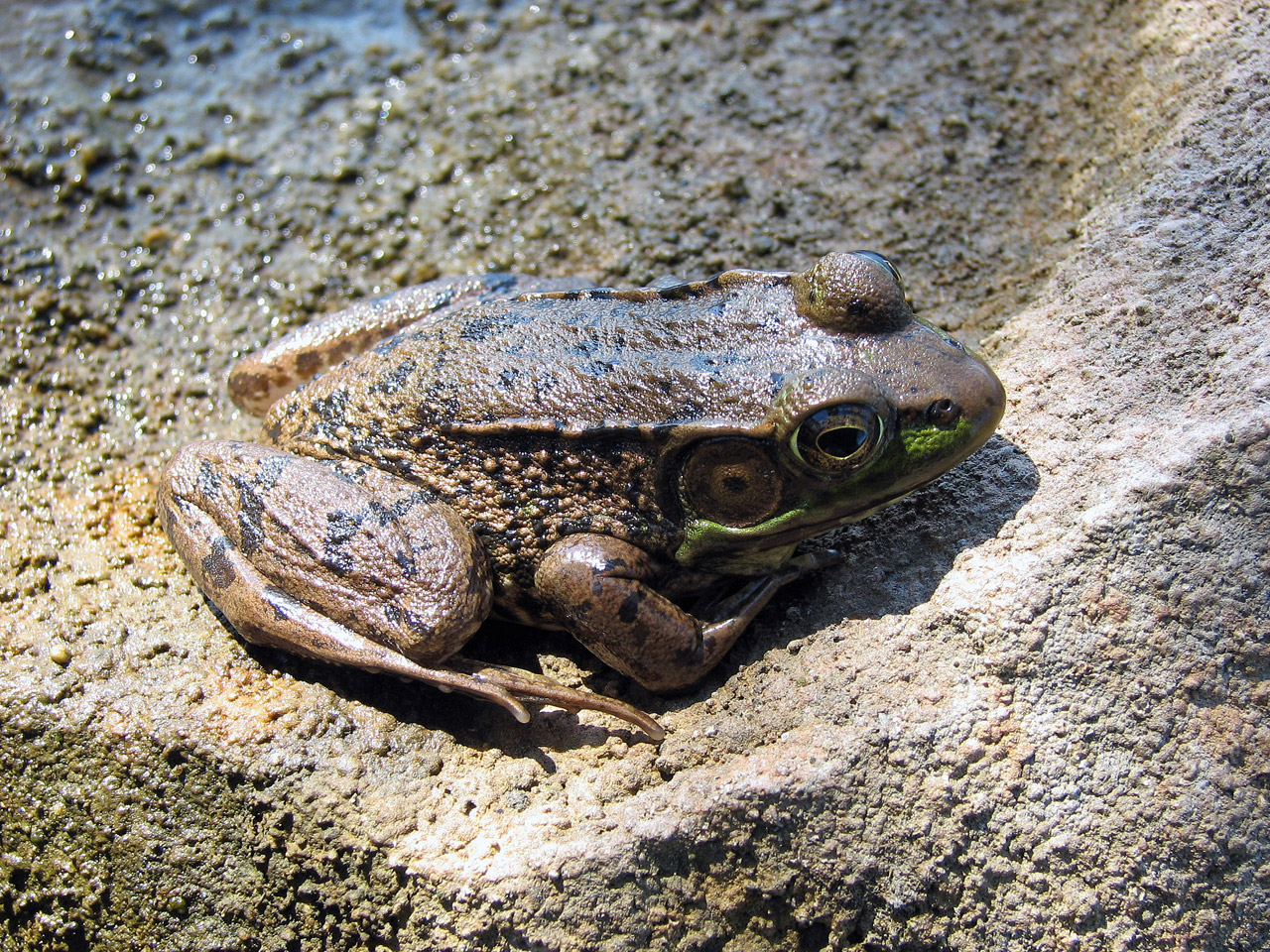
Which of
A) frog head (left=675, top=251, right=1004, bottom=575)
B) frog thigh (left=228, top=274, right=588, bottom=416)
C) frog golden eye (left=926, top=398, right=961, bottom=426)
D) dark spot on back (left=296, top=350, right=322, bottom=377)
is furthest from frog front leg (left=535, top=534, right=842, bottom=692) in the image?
dark spot on back (left=296, top=350, right=322, bottom=377)

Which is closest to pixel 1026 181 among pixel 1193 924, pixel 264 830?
pixel 1193 924

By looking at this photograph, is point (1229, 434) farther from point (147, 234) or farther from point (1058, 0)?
point (147, 234)

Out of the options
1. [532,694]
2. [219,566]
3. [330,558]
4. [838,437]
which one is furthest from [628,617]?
[219,566]

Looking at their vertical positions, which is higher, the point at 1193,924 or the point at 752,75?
the point at 752,75

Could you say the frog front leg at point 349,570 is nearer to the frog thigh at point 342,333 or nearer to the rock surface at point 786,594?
the rock surface at point 786,594

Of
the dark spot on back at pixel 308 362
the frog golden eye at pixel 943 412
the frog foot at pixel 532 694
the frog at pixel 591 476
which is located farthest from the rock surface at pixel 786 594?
the dark spot on back at pixel 308 362

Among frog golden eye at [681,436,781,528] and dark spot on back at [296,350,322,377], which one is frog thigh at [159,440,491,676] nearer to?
dark spot on back at [296,350,322,377]
